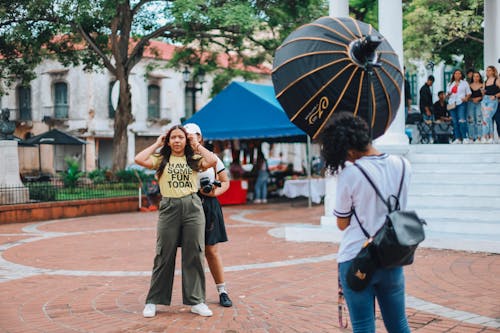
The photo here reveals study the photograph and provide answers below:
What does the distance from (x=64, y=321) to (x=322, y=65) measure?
344 centimetres

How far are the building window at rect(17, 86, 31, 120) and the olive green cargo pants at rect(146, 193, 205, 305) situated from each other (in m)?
39.7

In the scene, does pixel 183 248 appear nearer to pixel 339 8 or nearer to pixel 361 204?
pixel 361 204

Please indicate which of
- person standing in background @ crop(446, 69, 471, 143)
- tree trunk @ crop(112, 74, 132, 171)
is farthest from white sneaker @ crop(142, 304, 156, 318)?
tree trunk @ crop(112, 74, 132, 171)

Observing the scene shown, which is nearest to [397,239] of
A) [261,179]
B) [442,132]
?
[442,132]

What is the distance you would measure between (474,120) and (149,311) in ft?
34.5

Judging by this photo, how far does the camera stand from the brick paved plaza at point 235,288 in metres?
5.35

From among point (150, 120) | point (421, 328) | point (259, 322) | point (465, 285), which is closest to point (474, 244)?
point (465, 285)

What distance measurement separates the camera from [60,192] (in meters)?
16.9

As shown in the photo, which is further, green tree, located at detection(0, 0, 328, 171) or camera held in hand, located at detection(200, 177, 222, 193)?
green tree, located at detection(0, 0, 328, 171)

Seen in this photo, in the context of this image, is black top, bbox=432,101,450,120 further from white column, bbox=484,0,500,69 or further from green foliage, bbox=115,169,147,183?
green foliage, bbox=115,169,147,183

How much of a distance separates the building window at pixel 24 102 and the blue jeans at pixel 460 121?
35134 millimetres

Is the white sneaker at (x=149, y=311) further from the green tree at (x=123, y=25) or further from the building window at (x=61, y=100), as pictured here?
the building window at (x=61, y=100)

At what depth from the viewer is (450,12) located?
21125mm

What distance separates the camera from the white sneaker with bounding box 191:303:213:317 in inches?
218
